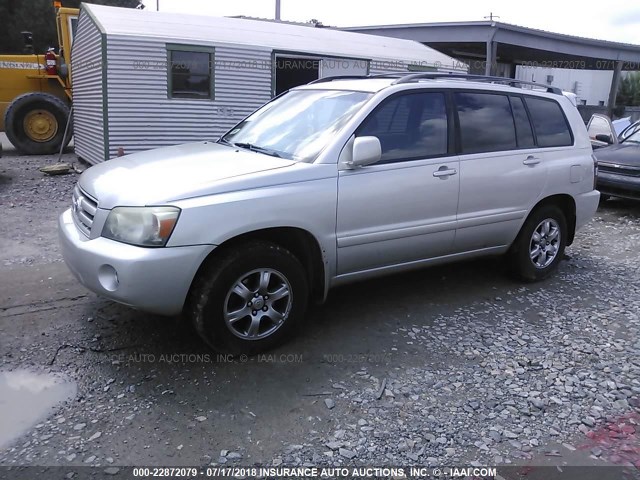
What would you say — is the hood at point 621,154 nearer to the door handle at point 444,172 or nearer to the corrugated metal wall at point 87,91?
the door handle at point 444,172

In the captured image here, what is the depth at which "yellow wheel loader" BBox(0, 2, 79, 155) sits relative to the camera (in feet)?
38.9

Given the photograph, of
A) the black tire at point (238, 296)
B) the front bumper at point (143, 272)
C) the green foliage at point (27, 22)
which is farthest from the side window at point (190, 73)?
the green foliage at point (27, 22)

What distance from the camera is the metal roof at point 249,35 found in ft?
32.0

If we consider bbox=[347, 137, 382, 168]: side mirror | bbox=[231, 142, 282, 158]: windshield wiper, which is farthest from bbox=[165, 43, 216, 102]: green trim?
bbox=[347, 137, 382, 168]: side mirror

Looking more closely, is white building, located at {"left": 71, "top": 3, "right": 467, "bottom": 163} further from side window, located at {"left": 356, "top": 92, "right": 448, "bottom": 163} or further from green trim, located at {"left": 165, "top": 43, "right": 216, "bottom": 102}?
side window, located at {"left": 356, "top": 92, "right": 448, "bottom": 163}

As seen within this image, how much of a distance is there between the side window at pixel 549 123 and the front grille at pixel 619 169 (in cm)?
376

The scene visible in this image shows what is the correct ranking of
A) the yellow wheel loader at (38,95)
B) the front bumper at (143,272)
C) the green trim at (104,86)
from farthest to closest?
the yellow wheel loader at (38,95) → the green trim at (104,86) → the front bumper at (143,272)

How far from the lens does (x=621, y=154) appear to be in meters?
8.77

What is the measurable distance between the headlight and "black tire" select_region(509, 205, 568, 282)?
3239 millimetres

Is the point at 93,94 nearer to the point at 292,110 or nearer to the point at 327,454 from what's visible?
the point at 292,110

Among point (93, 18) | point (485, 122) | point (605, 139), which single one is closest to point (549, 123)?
point (485, 122)

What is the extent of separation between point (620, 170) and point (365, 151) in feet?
20.9

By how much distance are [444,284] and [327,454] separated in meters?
2.67

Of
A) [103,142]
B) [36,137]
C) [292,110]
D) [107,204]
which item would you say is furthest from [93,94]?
[107,204]
